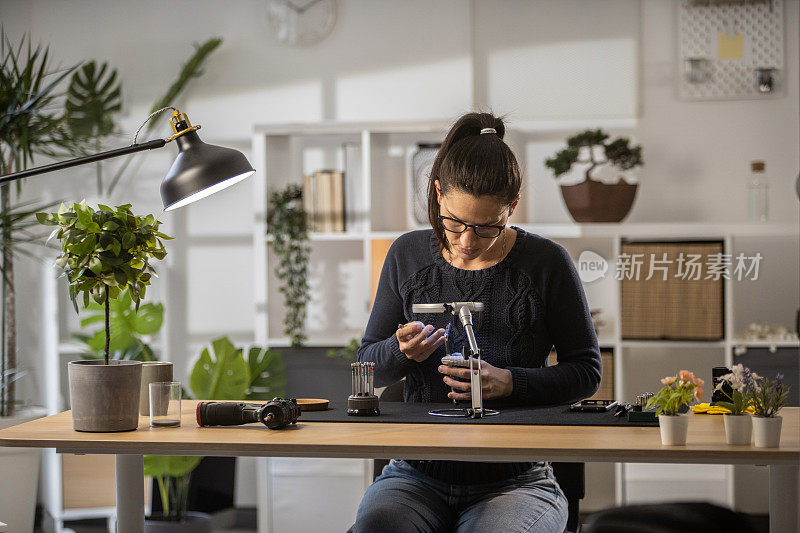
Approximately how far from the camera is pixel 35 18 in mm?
4469

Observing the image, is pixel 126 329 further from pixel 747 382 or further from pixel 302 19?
pixel 747 382

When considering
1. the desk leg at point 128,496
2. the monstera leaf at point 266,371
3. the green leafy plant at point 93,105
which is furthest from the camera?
the green leafy plant at point 93,105

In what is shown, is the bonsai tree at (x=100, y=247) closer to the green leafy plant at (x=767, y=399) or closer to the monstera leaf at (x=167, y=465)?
the green leafy plant at (x=767, y=399)

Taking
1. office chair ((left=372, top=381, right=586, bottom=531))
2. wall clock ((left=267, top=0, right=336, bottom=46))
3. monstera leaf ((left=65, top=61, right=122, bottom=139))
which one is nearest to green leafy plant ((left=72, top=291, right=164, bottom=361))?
monstera leaf ((left=65, top=61, right=122, bottom=139))

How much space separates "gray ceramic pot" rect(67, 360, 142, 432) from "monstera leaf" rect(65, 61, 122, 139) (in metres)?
2.61

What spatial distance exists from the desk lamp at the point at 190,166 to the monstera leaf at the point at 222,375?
1950 mm

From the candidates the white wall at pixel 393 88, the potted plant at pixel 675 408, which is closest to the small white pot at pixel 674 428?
the potted plant at pixel 675 408

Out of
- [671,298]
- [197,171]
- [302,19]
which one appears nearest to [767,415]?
[197,171]

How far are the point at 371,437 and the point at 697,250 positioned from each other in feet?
8.33

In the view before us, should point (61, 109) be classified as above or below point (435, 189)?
above

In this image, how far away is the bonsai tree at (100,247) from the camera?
187 centimetres

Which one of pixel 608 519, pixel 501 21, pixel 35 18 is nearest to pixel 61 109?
pixel 35 18

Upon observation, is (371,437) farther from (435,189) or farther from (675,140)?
(675,140)

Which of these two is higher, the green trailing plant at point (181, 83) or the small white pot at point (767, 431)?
the green trailing plant at point (181, 83)
